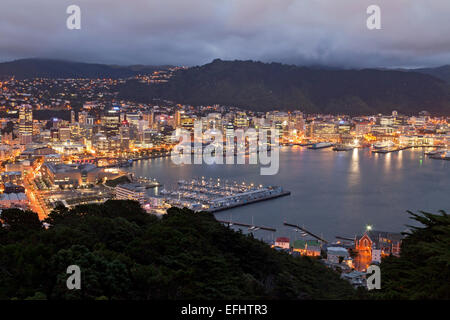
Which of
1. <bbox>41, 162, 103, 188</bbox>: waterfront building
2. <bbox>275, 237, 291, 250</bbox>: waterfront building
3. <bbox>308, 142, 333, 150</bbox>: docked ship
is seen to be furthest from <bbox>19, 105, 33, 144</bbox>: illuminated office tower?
<bbox>275, 237, 291, 250</bbox>: waterfront building

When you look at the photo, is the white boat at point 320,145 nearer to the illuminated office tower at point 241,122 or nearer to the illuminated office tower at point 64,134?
the illuminated office tower at point 241,122

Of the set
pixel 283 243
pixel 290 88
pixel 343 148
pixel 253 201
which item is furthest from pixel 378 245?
pixel 290 88

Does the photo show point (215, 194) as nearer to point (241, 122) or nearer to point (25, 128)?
point (25, 128)
